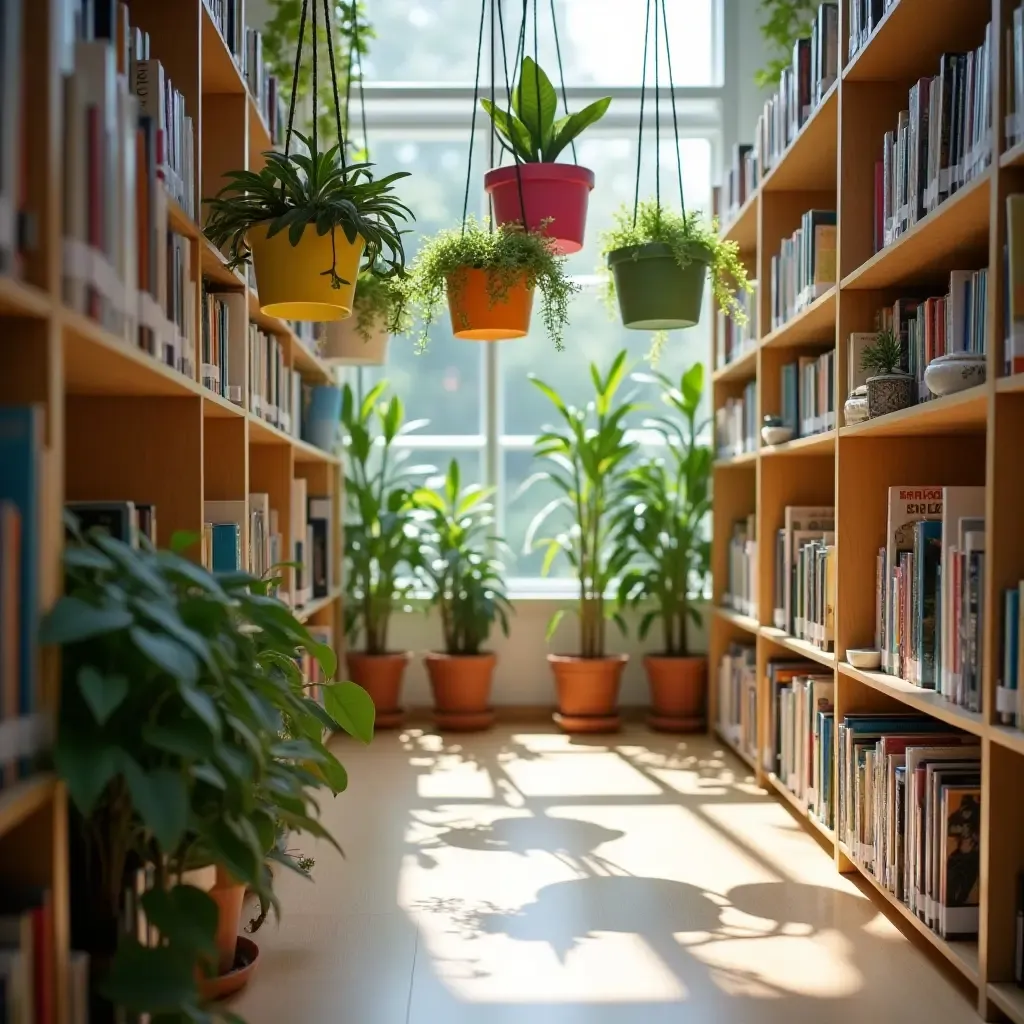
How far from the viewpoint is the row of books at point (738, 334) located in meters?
4.46

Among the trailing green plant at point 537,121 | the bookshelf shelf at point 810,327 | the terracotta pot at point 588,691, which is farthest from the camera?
the terracotta pot at point 588,691

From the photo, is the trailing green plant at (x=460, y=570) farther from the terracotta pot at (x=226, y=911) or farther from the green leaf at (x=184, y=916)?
the green leaf at (x=184, y=916)

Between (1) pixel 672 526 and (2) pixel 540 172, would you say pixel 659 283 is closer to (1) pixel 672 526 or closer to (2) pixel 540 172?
(2) pixel 540 172

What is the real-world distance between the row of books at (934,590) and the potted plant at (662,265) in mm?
793

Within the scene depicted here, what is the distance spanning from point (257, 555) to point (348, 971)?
149 cm

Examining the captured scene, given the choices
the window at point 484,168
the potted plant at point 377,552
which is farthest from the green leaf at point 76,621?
the window at point 484,168

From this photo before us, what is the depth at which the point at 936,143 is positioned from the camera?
2.66 m

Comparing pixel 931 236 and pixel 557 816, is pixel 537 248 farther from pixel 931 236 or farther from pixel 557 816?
pixel 557 816

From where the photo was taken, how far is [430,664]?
17.4 ft

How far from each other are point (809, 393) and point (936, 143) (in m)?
1.28

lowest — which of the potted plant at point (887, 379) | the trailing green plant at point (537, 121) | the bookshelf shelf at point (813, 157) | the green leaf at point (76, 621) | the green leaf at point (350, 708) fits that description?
the green leaf at point (350, 708)

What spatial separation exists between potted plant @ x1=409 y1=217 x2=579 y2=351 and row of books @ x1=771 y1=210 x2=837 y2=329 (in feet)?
3.17

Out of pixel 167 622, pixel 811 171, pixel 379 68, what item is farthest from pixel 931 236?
pixel 379 68

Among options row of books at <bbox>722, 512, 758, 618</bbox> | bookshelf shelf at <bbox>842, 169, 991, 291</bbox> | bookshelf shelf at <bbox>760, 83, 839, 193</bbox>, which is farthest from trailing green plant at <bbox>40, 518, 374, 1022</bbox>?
row of books at <bbox>722, 512, 758, 618</bbox>
